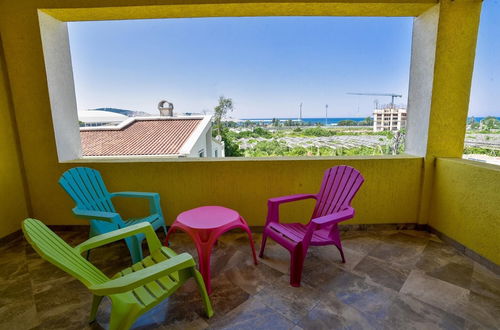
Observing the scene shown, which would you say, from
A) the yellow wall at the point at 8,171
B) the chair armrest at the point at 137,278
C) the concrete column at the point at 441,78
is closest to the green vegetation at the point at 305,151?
the concrete column at the point at 441,78

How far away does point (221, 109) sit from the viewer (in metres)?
3.90

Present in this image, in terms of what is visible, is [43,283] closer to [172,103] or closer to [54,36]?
[54,36]

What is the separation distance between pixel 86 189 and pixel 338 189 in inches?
93.8

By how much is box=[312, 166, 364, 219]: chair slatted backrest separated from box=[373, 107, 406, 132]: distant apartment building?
1442mm

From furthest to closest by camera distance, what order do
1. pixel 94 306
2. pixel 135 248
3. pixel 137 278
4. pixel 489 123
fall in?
pixel 489 123
pixel 135 248
pixel 94 306
pixel 137 278

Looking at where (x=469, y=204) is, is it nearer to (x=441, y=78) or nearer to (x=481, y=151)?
(x=481, y=151)

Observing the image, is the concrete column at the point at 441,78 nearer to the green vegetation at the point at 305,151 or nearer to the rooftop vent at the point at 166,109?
the green vegetation at the point at 305,151

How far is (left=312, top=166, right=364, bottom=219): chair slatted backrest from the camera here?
6.37ft

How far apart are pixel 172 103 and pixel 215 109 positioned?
1.97 meters

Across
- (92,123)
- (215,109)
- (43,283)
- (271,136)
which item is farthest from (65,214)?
(92,123)

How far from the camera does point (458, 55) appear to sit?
2324mm

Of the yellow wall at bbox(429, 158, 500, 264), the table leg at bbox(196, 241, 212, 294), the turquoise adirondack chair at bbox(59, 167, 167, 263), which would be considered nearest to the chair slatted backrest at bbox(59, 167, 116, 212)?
the turquoise adirondack chair at bbox(59, 167, 167, 263)

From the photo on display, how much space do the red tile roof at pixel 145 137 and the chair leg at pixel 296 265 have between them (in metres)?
4.29

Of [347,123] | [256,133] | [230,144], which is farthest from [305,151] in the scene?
[230,144]
